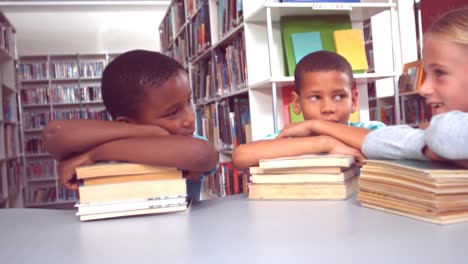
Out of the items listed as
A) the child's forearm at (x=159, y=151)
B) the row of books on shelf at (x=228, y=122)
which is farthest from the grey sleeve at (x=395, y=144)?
the row of books on shelf at (x=228, y=122)

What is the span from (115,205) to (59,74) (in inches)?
294

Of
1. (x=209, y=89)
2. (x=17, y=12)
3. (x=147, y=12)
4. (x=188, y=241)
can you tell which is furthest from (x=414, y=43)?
(x=17, y=12)

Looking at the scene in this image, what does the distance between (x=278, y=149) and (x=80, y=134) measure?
39 centimetres

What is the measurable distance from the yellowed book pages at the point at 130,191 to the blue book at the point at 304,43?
1.55 meters

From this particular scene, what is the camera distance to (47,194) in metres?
7.42

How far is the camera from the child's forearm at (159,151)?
0.81 m

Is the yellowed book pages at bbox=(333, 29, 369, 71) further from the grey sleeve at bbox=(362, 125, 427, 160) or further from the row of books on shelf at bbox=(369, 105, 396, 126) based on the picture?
the row of books on shelf at bbox=(369, 105, 396, 126)

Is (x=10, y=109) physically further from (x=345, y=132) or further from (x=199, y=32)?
(x=345, y=132)

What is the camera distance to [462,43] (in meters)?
0.73

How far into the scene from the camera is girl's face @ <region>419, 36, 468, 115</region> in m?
0.74

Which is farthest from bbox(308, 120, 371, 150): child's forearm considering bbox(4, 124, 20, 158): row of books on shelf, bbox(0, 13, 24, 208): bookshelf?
bbox(4, 124, 20, 158): row of books on shelf

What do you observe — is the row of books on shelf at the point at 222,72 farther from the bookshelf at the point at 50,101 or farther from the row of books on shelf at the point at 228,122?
the bookshelf at the point at 50,101

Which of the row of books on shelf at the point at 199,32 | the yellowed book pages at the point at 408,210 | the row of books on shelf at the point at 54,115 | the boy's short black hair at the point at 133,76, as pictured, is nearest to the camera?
the yellowed book pages at the point at 408,210

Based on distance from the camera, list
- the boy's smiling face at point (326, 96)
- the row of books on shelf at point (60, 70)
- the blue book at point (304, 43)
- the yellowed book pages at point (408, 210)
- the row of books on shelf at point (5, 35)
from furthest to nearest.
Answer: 1. the row of books on shelf at point (60, 70)
2. the row of books on shelf at point (5, 35)
3. the blue book at point (304, 43)
4. the boy's smiling face at point (326, 96)
5. the yellowed book pages at point (408, 210)
